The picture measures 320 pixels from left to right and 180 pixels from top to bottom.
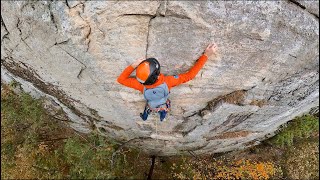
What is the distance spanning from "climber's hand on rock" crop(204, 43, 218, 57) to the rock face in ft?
0.25

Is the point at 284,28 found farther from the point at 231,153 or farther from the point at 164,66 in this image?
the point at 231,153

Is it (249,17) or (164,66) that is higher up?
(249,17)

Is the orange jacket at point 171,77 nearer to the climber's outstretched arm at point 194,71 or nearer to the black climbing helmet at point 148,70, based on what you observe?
the climber's outstretched arm at point 194,71

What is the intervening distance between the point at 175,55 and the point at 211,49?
629 millimetres

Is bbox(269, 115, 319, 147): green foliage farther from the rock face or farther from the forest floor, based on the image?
the rock face

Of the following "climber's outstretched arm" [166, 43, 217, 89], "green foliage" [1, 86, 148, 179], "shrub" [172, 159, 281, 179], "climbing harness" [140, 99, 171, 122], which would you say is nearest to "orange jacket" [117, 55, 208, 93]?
"climber's outstretched arm" [166, 43, 217, 89]

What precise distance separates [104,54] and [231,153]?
21.0 feet

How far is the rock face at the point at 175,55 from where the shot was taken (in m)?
5.37

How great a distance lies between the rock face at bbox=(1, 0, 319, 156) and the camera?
211 inches

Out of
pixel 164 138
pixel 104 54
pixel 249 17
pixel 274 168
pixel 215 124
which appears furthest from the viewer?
pixel 274 168

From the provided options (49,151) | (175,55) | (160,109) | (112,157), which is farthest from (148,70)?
(49,151)

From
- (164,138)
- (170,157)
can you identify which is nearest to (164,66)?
(164,138)

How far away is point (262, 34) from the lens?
5.55m

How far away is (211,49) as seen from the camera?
18.6 ft
